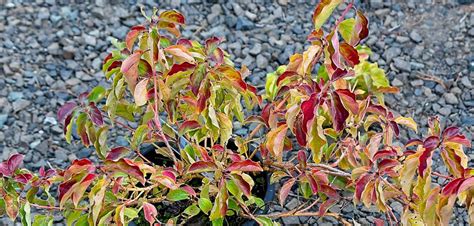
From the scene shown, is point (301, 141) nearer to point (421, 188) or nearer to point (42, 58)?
point (421, 188)

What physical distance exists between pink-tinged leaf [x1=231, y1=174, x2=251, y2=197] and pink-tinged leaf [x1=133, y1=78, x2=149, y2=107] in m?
0.28

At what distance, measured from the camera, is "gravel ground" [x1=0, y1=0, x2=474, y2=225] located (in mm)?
2551

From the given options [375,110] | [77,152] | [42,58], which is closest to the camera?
[375,110]

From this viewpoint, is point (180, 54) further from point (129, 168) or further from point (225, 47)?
point (225, 47)

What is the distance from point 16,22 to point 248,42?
3.23 ft

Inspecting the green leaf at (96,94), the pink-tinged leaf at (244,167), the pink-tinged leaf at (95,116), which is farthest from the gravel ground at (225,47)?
the pink-tinged leaf at (244,167)

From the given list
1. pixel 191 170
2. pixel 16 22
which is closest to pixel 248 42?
pixel 16 22

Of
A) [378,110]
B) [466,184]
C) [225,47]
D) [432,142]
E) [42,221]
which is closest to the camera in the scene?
[466,184]

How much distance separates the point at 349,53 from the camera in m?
1.66

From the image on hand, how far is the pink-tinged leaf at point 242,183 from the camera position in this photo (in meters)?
1.62

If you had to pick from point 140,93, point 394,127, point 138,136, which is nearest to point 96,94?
point 138,136

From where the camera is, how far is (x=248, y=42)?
2.85 metres

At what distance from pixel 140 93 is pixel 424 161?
665 mm

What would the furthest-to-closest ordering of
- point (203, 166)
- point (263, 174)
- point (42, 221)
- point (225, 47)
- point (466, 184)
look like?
point (225, 47) < point (263, 174) < point (42, 221) < point (203, 166) < point (466, 184)
